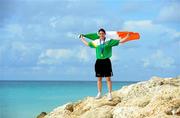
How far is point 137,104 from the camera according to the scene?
12180mm

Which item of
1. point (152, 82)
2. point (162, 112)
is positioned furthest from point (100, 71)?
point (162, 112)

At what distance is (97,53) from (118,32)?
0.85 metres

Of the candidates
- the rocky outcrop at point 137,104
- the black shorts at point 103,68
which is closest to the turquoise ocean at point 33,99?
the rocky outcrop at point 137,104

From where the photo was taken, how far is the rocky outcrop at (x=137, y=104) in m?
11.4

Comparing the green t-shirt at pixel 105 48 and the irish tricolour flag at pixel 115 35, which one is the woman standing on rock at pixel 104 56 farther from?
the irish tricolour flag at pixel 115 35

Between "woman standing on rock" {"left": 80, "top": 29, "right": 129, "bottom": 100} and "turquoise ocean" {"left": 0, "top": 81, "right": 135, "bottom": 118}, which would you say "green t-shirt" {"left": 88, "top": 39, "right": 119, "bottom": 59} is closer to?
"woman standing on rock" {"left": 80, "top": 29, "right": 129, "bottom": 100}

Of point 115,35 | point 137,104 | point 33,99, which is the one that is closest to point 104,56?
point 115,35

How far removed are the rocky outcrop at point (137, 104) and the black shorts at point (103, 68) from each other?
0.49 m

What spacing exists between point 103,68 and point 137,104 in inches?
50.1

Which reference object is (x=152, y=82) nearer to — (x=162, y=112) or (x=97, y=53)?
(x=97, y=53)

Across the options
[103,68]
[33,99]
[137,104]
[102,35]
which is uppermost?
[33,99]

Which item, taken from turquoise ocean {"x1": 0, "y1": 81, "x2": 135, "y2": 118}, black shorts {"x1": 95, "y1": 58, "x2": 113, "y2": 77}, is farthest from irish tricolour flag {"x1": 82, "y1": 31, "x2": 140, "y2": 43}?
turquoise ocean {"x1": 0, "y1": 81, "x2": 135, "y2": 118}

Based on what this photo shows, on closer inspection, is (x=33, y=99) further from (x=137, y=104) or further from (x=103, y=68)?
(x=137, y=104)

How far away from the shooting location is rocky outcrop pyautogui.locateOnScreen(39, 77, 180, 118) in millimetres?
11414
